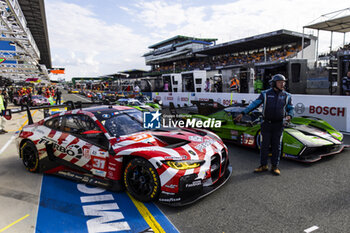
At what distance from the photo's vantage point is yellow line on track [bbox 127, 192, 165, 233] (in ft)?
8.90

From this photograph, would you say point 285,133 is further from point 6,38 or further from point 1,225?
point 6,38

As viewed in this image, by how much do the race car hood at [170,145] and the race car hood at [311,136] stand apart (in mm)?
1921

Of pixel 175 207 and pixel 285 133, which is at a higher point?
pixel 285 133

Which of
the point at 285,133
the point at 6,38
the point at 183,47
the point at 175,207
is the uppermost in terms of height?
the point at 183,47

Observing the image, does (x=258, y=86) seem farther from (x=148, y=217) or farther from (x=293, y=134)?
(x=148, y=217)

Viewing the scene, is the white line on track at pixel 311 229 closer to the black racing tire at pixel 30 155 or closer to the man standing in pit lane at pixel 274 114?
the man standing in pit lane at pixel 274 114

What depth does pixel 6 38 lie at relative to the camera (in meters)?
11.5

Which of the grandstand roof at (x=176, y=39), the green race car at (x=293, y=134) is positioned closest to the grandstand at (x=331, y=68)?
the green race car at (x=293, y=134)

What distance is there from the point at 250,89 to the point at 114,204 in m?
14.6

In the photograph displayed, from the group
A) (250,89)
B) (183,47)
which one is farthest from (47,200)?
(183,47)

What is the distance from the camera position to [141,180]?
3324 millimetres

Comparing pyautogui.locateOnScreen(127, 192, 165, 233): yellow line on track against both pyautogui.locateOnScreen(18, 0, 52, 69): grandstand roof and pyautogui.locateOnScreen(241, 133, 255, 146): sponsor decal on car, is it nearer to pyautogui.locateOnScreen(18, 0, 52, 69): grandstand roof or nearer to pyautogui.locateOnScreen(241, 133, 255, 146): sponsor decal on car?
pyautogui.locateOnScreen(241, 133, 255, 146): sponsor decal on car

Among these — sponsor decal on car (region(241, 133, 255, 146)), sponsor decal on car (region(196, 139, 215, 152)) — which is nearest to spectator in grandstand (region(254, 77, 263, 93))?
sponsor decal on car (region(241, 133, 255, 146))

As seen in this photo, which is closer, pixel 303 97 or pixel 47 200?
pixel 47 200
